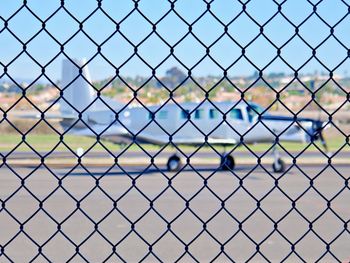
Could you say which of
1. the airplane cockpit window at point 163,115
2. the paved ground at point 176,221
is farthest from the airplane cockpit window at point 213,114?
the paved ground at point 176,221

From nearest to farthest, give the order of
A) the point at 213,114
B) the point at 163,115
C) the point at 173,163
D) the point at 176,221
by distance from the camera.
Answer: the point at 176,221
the point at 173,163
the point at 213,114
the point at 163,115

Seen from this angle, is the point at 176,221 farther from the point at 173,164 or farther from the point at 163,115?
the point at 163,115

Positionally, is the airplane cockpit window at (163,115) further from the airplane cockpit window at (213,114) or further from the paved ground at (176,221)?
the paved ground at (176,221)

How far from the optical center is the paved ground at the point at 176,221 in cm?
733

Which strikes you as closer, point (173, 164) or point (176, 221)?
point (176, 221)

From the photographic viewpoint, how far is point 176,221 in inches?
478

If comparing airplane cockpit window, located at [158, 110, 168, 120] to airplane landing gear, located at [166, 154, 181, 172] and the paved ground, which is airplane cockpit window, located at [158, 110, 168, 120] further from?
the paved ground

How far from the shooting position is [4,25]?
3.79m

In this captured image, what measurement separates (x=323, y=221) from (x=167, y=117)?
1197 cm

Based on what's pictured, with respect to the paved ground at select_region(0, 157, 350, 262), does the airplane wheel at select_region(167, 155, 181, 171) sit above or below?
above

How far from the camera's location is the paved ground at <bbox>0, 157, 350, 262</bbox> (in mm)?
7331

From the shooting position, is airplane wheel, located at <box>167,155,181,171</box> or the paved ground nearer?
the paved ground

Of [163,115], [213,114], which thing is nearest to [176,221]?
[213,114]

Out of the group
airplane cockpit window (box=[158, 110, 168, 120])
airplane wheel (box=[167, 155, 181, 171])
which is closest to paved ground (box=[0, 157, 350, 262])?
airplane wheel (box=[167, 155, 181, 171])
